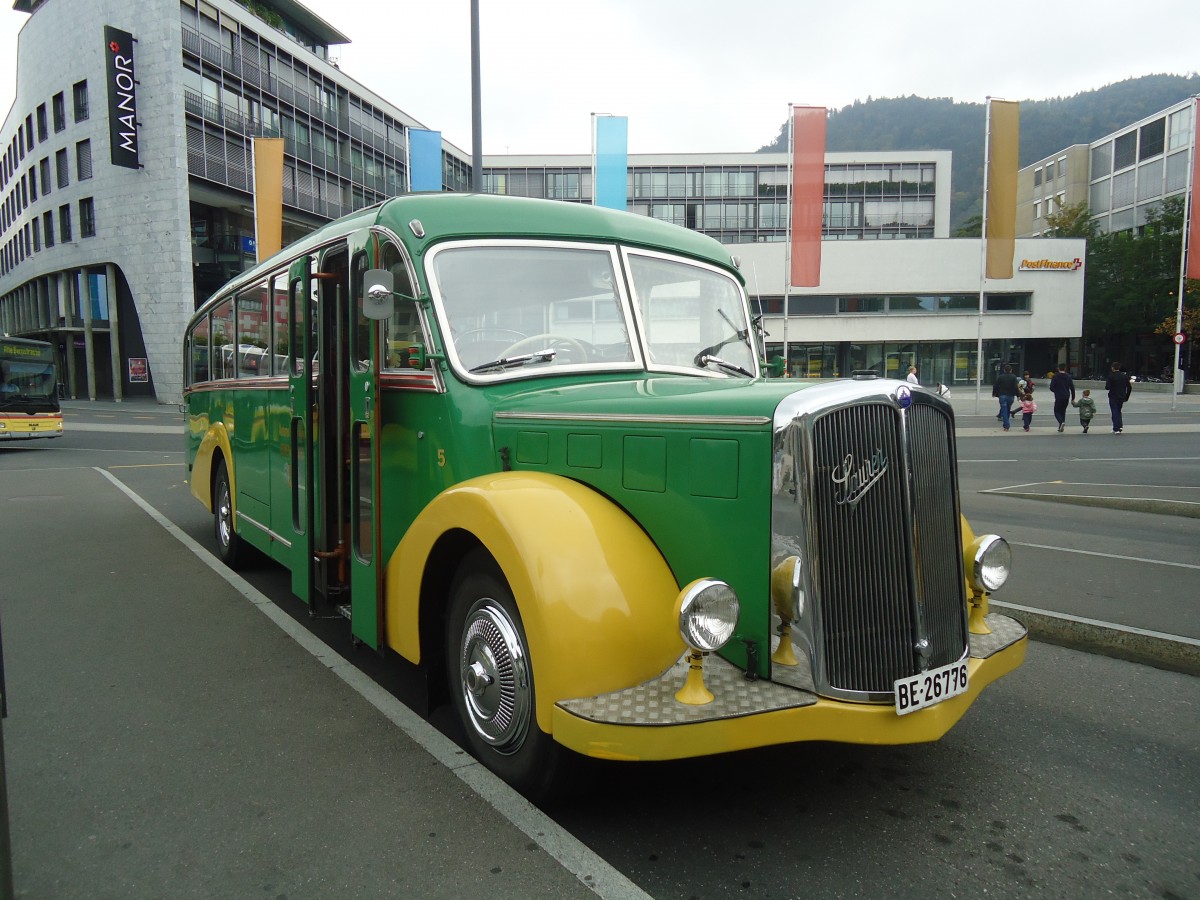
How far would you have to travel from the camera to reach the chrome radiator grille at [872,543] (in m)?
2.88

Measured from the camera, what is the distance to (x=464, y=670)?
11.9 feet

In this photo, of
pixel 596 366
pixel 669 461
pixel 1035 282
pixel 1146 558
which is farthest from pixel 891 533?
pixel 1035 282

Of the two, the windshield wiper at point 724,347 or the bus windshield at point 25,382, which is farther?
the bus windshield at point 25,382

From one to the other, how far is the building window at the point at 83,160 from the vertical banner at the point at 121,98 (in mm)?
4537

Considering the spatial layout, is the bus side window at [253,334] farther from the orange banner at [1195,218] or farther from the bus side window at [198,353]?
the orange banner at [1195,218]

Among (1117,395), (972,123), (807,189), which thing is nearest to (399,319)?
(1117,395)

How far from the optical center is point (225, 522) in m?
7.77

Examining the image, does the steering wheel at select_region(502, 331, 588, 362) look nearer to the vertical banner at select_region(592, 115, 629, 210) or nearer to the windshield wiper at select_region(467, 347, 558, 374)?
the windshield wiper at select_region(467, 347, 558, 374)

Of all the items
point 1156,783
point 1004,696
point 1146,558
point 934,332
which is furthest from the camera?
point 934,332

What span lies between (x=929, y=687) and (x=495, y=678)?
162 cm

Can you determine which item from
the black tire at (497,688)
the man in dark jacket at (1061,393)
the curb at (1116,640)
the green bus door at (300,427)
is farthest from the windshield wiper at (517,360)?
the man in dark jacket at (1061,393)

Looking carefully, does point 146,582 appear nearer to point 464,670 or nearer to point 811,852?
point 464,670

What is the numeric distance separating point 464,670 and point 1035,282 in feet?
179

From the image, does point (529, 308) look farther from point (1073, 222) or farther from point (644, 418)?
point (1073, 222)
